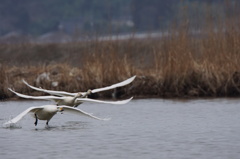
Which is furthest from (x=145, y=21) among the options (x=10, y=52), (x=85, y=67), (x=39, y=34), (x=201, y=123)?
(x=201, y=123)

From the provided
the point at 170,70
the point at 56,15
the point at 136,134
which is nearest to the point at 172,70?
the point at 170,70

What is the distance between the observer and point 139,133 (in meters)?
14.5

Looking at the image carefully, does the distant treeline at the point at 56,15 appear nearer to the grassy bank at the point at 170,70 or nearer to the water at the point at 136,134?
the grassy bank at the point at 170,70

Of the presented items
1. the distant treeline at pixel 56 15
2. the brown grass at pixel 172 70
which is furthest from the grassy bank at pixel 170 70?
the distant treeline at pixel 56 15

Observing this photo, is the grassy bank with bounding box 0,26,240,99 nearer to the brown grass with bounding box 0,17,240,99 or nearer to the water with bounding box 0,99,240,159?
the brown grass with bounding box 0,17,240,99

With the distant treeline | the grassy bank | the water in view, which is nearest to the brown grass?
the grassy bank

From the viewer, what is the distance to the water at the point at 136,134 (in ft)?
41.0

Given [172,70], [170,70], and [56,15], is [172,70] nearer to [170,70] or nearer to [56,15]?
[170,70]

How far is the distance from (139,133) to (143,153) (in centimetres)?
201

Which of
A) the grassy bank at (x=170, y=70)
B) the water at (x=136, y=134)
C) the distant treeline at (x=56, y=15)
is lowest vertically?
the water at (x=136, y=134)

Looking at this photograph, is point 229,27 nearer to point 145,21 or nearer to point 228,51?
point 228,51

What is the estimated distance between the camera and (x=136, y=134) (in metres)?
14.3

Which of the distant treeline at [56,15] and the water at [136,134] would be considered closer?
the water at [136,134]

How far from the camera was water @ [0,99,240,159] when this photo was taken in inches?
492
